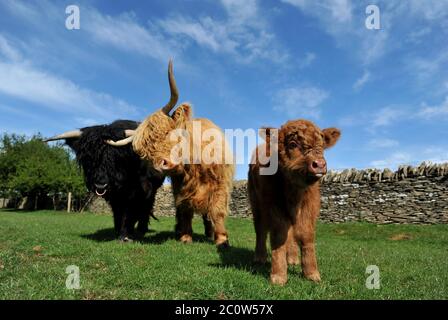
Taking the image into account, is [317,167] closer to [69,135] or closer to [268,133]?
[268,133]

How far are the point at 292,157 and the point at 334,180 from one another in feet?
48.3

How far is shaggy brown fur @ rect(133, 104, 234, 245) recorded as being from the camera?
22.7 ft

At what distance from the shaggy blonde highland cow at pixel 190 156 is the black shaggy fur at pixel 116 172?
12.9 inches

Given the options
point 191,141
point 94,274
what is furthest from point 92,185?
point 94,274

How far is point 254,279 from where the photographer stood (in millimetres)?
4188

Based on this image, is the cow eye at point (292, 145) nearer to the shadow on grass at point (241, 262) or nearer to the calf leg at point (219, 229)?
the shadow on grass at point (241, 262)

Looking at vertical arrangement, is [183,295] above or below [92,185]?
below

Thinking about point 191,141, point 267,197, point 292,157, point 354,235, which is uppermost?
point 191,141

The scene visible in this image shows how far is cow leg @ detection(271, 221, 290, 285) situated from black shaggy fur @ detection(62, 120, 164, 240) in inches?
145

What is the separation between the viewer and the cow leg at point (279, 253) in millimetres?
4113

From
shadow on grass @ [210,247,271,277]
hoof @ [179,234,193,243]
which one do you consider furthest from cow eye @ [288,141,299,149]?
hoof @ [179,234,193,243]

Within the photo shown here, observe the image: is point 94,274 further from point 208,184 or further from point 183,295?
point 208,184

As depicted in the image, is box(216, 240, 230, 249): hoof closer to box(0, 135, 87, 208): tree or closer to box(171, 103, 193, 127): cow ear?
box(171, 103, 193, 127): cow ear
